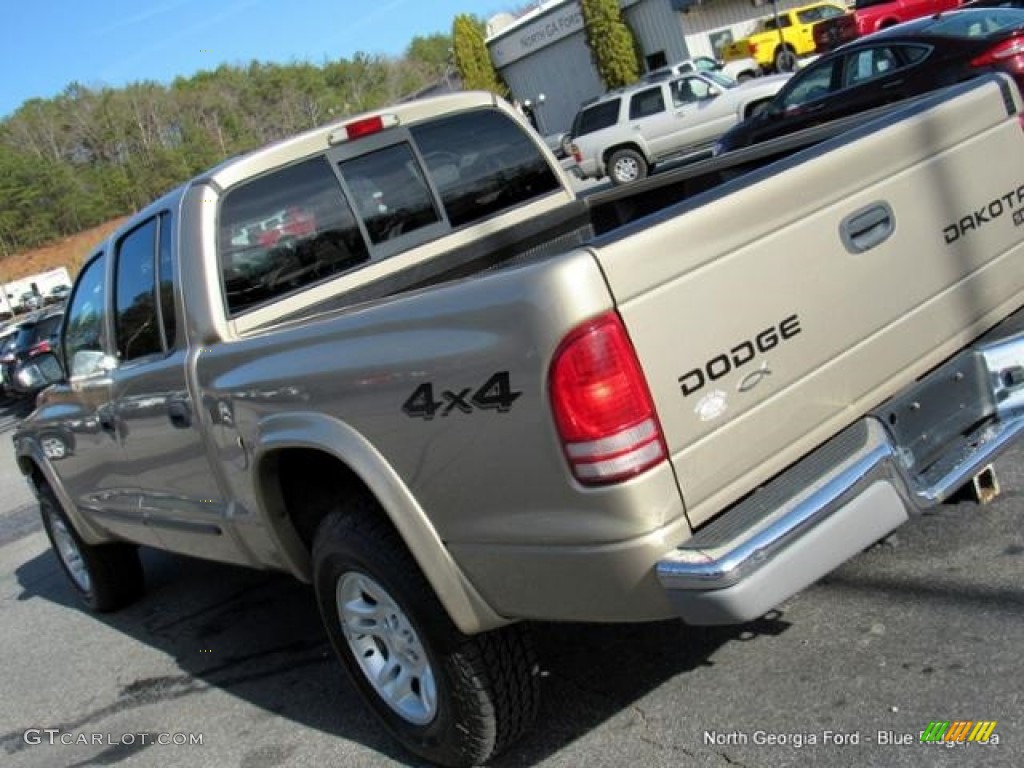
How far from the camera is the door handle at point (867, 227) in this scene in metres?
2.94

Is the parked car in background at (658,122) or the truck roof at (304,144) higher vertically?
the truck roof at (304,144)

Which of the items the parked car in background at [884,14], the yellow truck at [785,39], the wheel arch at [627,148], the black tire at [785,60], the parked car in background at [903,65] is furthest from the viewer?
the yellow truck at [785,39]

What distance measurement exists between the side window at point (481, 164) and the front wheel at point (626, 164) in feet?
59.2

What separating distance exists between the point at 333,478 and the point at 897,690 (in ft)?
6.10

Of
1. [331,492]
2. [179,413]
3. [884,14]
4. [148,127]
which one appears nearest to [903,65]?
[179,413]

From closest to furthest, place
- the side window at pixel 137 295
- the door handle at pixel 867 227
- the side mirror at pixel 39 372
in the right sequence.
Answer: the door handle at pixel 867 227
the side window at pixel 137 295
the side mirror at pixel 39 372

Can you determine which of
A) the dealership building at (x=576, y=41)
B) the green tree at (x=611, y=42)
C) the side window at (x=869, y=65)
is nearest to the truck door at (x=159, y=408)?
the side window at (x=869, y=65)

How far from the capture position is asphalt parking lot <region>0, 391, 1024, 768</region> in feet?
9.91

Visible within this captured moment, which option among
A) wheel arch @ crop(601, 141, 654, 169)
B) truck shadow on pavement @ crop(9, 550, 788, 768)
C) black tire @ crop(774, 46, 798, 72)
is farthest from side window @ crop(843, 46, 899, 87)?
black tire @ crop(774, 46, 798, 72)

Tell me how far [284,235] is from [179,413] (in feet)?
2.53

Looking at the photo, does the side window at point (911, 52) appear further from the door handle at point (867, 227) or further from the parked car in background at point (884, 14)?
the parked car in background at point (884, 14)

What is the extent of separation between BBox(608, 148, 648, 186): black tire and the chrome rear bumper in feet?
64.8

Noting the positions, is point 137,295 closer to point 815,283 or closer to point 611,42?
point 815,283

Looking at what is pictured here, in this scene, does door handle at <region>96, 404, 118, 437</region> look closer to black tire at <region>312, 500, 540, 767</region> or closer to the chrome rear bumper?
black tire at <region>312, 500, 540, 767</region>
